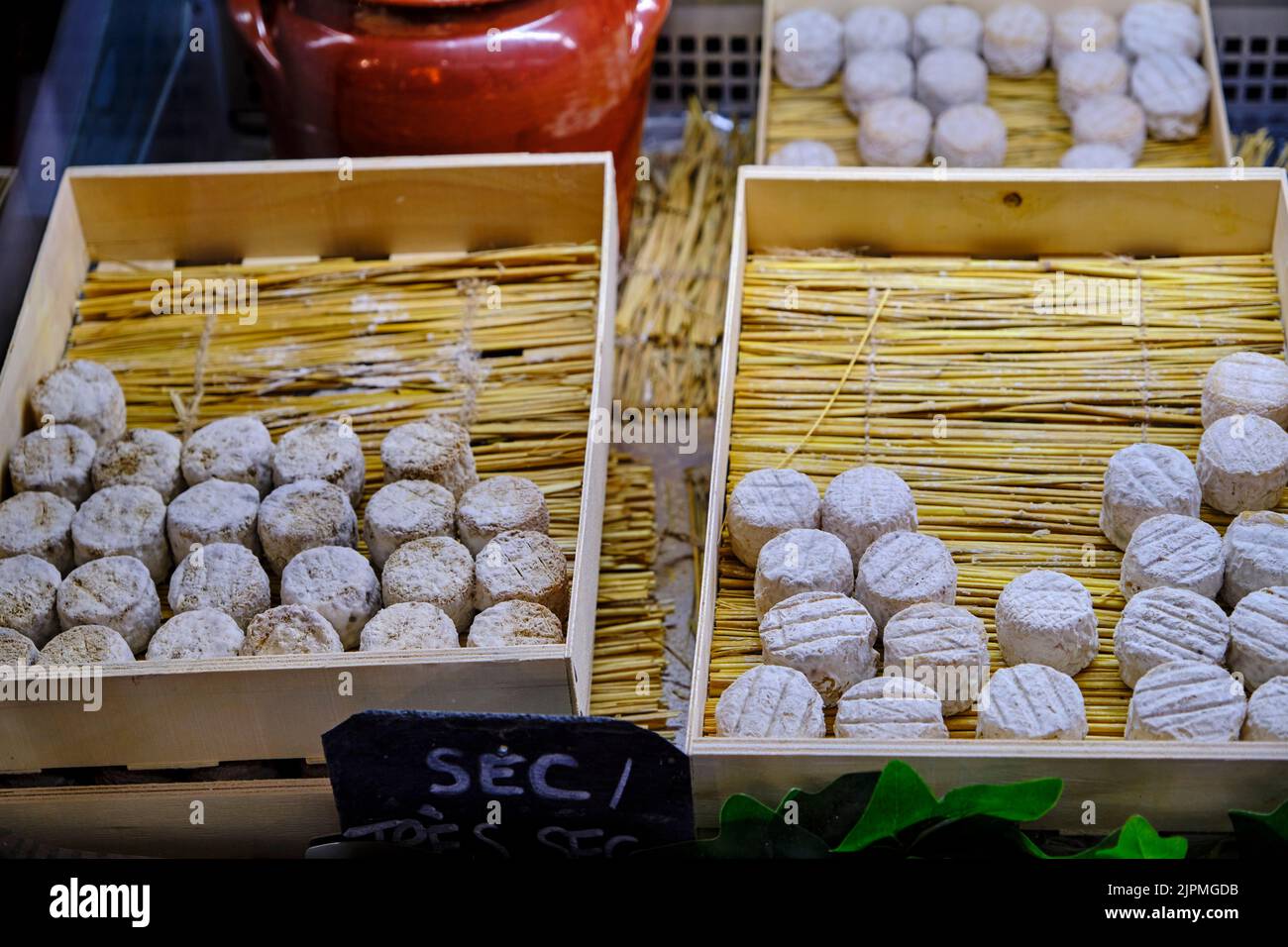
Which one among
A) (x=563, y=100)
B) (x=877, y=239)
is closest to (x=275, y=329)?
(x=563, y=100)

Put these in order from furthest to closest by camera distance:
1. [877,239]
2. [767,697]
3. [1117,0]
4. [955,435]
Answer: [1117,0] → [877,239] → [955,435] → [767,697]

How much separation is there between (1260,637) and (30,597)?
1411 millimetres

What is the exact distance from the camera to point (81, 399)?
2.00m

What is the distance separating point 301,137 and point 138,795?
1.15 meters

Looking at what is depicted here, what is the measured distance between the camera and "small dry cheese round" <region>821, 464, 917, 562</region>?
70.0 inches

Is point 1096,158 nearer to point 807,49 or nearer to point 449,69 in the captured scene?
point 807,49

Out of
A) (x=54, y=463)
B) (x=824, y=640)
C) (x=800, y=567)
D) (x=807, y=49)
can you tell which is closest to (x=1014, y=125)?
(x=807, y=49)

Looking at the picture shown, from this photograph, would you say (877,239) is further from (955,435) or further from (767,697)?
→ (767,697)

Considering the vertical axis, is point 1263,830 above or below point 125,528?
below

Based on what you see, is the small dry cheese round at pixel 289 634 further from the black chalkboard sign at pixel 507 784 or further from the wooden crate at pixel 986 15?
the wooden crate at pixel 986 15

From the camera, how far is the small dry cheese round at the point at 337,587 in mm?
1740

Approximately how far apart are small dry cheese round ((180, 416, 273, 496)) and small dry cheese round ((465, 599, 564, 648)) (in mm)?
438

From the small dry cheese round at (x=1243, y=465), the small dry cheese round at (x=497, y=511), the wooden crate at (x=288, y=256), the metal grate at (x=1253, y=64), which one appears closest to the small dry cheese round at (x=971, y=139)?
the metal grate at (x=1253, y=64)

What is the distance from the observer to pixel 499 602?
175cm
